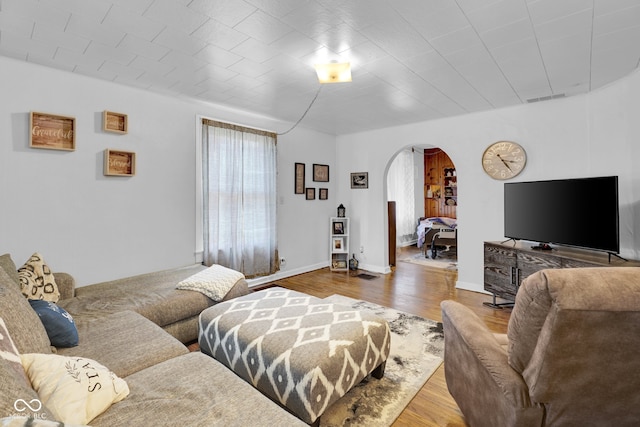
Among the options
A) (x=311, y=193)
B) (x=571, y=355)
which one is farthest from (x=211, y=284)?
(x=311, y=193)

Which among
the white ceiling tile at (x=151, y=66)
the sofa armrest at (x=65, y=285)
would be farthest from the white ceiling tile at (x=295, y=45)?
the sofa armrest at (x=65, y=285)

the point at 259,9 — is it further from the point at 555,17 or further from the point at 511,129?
the point at 511,129

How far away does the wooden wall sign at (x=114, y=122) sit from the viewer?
2.85 m

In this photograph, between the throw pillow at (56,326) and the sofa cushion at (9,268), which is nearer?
the throw pillow at (56,326)

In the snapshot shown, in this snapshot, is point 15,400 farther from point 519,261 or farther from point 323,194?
point 323,194

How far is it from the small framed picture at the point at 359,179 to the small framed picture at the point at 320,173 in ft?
1.53

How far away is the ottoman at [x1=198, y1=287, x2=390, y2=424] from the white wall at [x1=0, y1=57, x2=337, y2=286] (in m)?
1.54

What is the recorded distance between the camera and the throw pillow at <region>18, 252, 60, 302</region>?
1.97 metres

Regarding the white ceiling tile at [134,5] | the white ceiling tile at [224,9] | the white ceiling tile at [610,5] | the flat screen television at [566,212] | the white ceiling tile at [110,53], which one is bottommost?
the flat screen television at [566,212]

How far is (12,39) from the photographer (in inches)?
83.5

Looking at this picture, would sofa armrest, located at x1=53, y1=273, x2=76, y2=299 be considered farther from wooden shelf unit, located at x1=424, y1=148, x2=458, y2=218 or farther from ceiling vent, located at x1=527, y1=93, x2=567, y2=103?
wooden shelf unit, located at x1=424, y1=148, x2=458, y2=218

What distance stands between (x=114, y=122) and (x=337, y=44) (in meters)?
2.31

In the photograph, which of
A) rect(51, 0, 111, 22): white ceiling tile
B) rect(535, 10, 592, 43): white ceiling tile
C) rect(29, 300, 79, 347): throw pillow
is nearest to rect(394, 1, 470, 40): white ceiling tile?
rect(535, 10, 592, 43): white ceiling tile

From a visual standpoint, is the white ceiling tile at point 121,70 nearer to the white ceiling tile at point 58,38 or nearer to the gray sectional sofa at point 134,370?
the white ceiling tile at point 58,38
